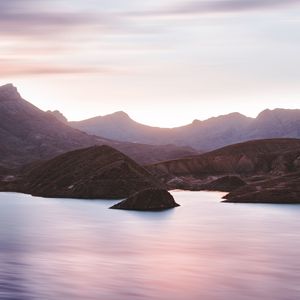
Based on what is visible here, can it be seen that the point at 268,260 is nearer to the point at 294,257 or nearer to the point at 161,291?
the point at 294,257

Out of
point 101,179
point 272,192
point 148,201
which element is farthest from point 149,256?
point 101,179

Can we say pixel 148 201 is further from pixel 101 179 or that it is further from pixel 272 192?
pixel 101 179

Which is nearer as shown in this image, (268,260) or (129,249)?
(268,260)

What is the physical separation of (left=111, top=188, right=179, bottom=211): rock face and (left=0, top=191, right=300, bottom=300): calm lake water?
5.75 m

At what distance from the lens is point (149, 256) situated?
69.1 m

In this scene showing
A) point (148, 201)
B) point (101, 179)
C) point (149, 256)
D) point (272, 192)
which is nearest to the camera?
point (149, 256)

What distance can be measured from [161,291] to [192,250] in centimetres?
2614

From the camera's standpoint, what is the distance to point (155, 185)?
586 feet

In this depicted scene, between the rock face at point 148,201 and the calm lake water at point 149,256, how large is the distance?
18.9 feet

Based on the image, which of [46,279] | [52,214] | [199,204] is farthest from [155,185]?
[46,279]

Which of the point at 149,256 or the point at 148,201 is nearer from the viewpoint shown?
the point at 149,256

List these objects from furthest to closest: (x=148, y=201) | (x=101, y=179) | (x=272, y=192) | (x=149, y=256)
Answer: (x=101, y=179)
(x=272, y=192)
(x=148, y=201)
(x=149, y=256)

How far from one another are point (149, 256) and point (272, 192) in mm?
100462

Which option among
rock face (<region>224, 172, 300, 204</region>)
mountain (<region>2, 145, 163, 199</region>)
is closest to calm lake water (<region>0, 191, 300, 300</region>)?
rock face (<region>224, 172, 300, 204</region>)
